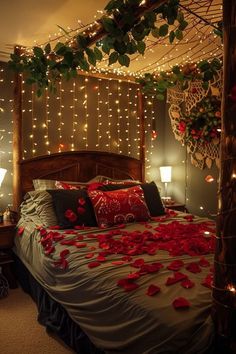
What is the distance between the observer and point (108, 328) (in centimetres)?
163

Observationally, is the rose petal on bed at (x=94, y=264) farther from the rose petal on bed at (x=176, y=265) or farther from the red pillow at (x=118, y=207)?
the red pillow at (x=118, y=207)

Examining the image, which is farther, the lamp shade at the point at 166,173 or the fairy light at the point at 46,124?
the lamp shade at the point at 166,173

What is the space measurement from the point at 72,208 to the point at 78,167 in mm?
971

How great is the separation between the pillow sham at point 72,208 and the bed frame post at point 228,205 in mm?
1773

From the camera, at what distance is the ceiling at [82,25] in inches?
98.3

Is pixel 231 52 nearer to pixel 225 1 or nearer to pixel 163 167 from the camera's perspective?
pixel 225 1

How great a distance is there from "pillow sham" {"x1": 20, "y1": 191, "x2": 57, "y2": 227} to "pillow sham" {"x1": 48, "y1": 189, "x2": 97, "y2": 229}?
0.06 m

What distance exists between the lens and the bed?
140 centimetres

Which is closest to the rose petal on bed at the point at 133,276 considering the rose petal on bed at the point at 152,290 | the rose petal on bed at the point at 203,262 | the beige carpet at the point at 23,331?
the rose petal on bed at the point at 152,290

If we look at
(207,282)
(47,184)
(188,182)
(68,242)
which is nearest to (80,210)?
→ (68,242)

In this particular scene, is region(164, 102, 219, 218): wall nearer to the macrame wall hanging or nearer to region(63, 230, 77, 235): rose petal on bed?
the macrame wall hanging

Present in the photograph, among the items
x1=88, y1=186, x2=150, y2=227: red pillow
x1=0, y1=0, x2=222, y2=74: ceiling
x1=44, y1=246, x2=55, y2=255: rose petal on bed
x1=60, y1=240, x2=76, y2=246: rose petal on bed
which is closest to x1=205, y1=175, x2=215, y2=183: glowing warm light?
x1=88, y1=186, x2=150, y2=227: red pillow

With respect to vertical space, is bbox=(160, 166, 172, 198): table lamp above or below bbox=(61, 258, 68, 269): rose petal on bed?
above

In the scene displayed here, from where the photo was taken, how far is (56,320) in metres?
2.31
